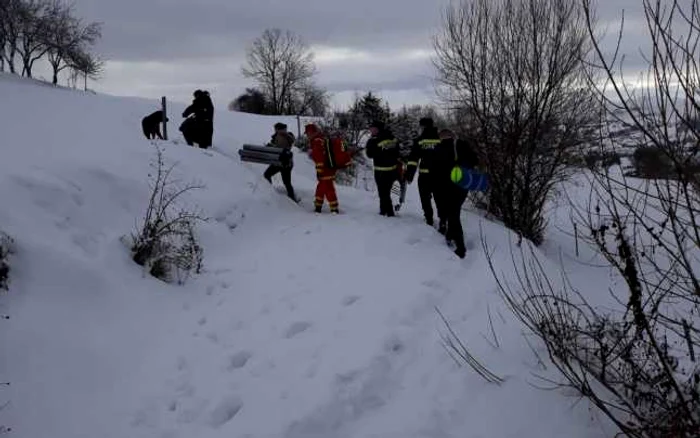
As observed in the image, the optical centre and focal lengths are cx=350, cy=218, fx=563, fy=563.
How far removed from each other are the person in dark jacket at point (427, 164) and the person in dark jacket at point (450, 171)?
0.21 metres

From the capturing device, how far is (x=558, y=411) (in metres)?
4.27

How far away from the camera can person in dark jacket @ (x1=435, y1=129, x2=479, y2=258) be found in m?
7.57

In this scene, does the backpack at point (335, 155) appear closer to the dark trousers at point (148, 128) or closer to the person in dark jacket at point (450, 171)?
the person in dark jacket at point (450, 171)

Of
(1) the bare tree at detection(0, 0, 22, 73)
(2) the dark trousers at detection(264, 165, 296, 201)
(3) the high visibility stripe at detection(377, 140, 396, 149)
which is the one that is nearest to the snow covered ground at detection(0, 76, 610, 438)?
(3) the high visibility stripe at detection(377, 140, 396, 149)

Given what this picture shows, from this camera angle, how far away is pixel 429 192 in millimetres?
8719

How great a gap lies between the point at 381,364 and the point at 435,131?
4561 mm

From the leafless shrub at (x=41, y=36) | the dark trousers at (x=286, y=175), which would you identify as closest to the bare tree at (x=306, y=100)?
the leafless shrub at (x=41, y=36)

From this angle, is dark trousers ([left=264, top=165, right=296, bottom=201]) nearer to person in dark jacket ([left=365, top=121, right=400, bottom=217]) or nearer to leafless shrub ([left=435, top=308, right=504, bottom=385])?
person in dark jacket ([left=365, top=121, right=400, bottom=217])

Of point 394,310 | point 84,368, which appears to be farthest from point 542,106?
point 84,368

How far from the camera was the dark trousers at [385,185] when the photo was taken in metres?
8.95

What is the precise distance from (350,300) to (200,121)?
7837mm

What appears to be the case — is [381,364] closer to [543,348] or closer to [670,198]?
[543,348]

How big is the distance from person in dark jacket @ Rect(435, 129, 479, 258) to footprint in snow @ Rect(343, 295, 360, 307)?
6.58 feet

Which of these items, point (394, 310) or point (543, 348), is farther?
point (394, 310)
